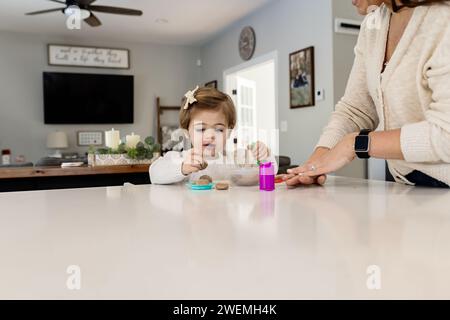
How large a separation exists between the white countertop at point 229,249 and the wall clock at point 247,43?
453cm

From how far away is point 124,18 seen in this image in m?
5.12

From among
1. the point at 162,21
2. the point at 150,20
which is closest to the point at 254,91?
the point at 162,21

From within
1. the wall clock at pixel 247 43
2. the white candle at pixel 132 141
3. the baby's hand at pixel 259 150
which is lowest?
the baby's hand at pixel 259 150

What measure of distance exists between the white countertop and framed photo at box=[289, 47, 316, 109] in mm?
3324

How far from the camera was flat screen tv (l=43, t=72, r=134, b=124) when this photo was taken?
5.88 metres

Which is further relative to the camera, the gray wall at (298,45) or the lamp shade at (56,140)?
the lamp shade at (56,140)

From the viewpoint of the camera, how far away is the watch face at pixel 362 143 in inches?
34.2

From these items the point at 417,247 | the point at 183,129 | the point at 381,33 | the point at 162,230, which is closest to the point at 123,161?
the point at 183,129

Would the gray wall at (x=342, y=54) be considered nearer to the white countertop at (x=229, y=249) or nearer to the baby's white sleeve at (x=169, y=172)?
the baby's white sleeve at (x=169, y=172)

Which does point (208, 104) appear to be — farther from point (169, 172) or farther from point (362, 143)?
point (362, 143)

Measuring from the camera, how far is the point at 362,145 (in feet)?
2.87

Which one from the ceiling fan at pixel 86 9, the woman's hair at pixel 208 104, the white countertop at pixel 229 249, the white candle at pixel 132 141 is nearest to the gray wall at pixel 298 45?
the ceiling fan at pixel 86 9

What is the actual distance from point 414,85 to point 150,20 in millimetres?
4848

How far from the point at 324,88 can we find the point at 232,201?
10.6 ft
